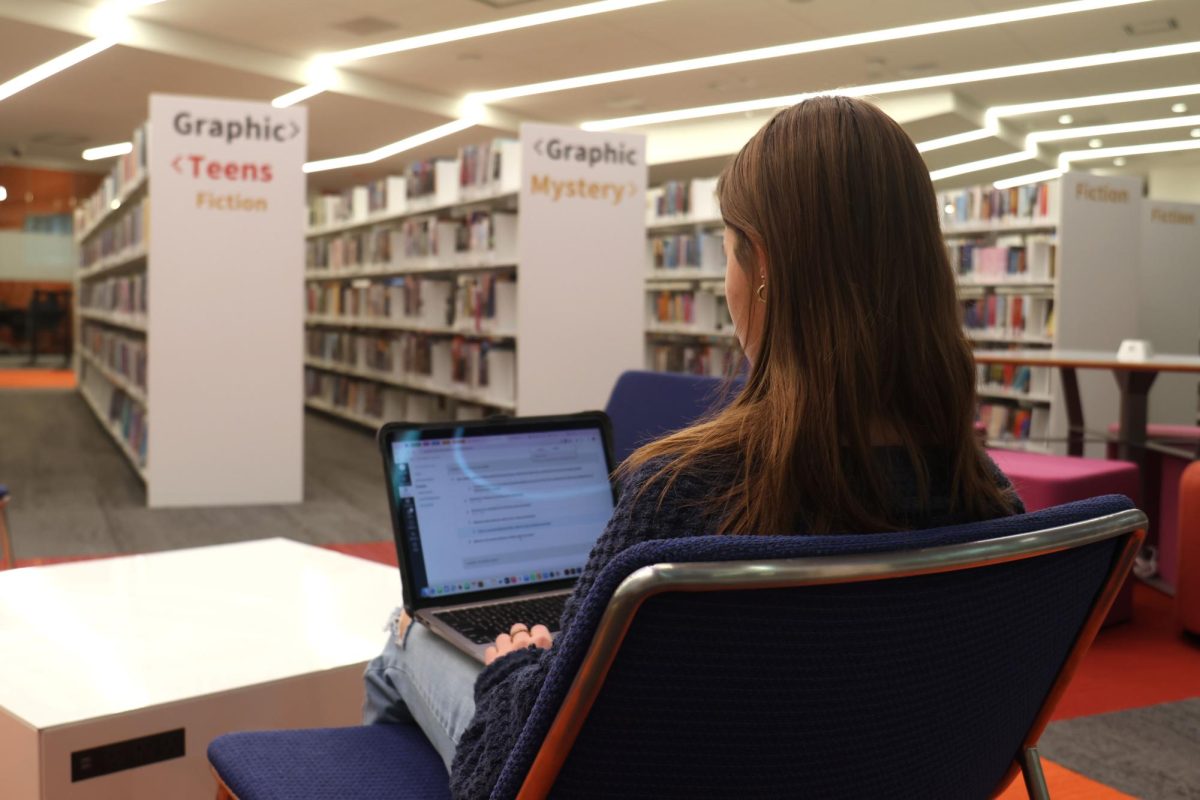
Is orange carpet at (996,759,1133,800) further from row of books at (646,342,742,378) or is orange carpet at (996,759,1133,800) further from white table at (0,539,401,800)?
row of books at (646,342,742,378)

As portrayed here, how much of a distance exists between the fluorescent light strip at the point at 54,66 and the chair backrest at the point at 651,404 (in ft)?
24.3

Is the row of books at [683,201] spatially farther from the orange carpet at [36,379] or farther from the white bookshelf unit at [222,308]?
the orange carpet at [36,379]

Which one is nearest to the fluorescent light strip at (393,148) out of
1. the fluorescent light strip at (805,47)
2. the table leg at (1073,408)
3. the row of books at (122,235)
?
the fluorescent light strip at (805,47)

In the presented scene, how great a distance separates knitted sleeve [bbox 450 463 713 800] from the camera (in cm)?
80

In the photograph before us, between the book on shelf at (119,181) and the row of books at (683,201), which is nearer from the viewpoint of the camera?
the book on shelf at (119,181)

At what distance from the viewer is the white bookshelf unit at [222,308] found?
17.3ft

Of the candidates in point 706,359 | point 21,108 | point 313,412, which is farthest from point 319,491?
point 21,108

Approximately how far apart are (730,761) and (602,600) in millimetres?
141

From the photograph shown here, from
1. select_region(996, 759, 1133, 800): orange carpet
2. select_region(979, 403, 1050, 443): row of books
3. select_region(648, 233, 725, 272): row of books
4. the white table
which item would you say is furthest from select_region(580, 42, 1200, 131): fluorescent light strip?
the white table

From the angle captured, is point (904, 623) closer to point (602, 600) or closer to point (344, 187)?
point (602, 600)

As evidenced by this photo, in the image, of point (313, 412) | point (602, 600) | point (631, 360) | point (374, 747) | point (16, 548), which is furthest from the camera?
point (313, 412)

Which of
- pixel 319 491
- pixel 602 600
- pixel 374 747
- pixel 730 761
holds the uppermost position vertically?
pixel 602 600

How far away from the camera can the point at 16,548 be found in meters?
4.42

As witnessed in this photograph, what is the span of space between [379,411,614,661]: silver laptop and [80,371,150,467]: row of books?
4.33 m
